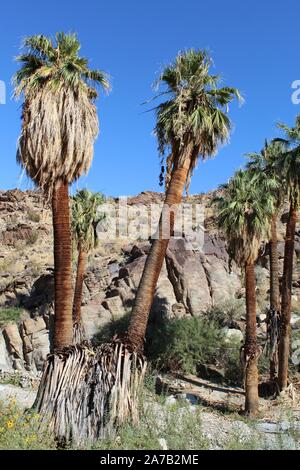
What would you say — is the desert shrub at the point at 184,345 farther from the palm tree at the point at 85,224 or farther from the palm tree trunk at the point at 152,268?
the palm tree trunk at the point at 152,268

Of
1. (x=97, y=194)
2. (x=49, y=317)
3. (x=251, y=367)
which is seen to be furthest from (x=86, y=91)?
(x=49, y=317)

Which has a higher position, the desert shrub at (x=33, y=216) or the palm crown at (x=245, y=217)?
the desert shrub at (x=33, y=216)

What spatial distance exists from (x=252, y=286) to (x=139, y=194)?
48.1m

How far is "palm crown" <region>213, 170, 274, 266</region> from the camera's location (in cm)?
2245

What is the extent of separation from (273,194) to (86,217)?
1096cm

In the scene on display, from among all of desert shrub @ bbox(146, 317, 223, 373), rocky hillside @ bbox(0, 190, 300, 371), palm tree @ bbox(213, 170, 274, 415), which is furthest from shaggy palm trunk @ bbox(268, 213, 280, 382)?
rocky hillside @ bbox(0, 190, 300, 371)

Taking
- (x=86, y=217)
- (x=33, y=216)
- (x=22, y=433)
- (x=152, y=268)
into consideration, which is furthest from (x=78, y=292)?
(x=33, y=216)

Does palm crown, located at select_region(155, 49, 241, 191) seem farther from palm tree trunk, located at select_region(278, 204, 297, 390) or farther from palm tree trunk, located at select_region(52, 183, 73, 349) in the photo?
palm tree trunk, located at select_region(278, 204, 297, 390)

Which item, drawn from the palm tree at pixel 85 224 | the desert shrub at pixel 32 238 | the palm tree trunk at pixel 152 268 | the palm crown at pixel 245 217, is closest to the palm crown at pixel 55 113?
the palm tree trunk at pixel 152 268

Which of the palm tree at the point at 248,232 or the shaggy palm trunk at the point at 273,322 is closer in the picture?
the palm tree at the point at 248,232

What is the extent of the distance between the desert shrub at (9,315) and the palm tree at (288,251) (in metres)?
16.3

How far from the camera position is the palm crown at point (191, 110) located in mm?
17172

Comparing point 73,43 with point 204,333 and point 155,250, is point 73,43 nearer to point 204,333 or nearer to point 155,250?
point 155,250

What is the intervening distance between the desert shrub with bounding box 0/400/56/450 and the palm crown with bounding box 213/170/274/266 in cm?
1307
